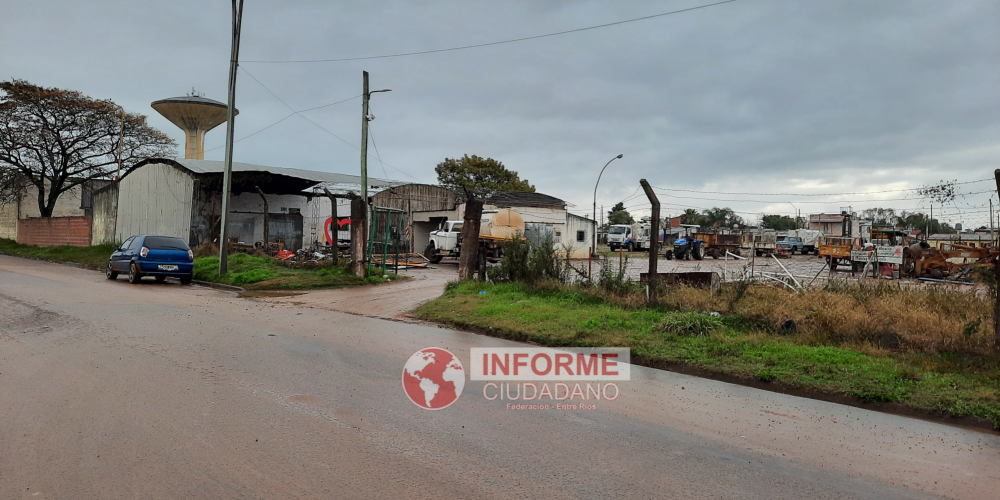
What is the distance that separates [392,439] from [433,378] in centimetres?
224

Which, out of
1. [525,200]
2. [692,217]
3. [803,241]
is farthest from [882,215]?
[525,200]

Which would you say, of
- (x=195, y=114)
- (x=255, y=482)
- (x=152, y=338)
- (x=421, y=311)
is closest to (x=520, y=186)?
(x=195, y=114)

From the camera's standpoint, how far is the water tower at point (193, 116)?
4269 cm

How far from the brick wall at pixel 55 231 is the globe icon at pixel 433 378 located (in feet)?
128

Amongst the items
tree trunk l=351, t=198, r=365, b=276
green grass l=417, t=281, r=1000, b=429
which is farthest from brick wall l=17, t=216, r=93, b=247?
green grass l=417, t=281, r=1000, b=429

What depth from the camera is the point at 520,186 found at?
211ft

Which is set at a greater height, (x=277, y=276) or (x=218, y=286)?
(x=277, y=276)

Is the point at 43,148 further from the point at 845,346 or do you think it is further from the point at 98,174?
the point at 845,346

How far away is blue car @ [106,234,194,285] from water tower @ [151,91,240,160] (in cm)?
2529

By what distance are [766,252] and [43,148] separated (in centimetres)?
4925

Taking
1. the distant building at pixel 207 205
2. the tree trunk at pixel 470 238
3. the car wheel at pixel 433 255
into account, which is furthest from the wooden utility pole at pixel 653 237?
the distant building at pixel 207 205

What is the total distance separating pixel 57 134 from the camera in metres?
42.0

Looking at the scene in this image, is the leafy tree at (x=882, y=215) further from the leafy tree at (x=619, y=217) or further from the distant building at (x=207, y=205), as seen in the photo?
the distant building at (x=207, y=205)
